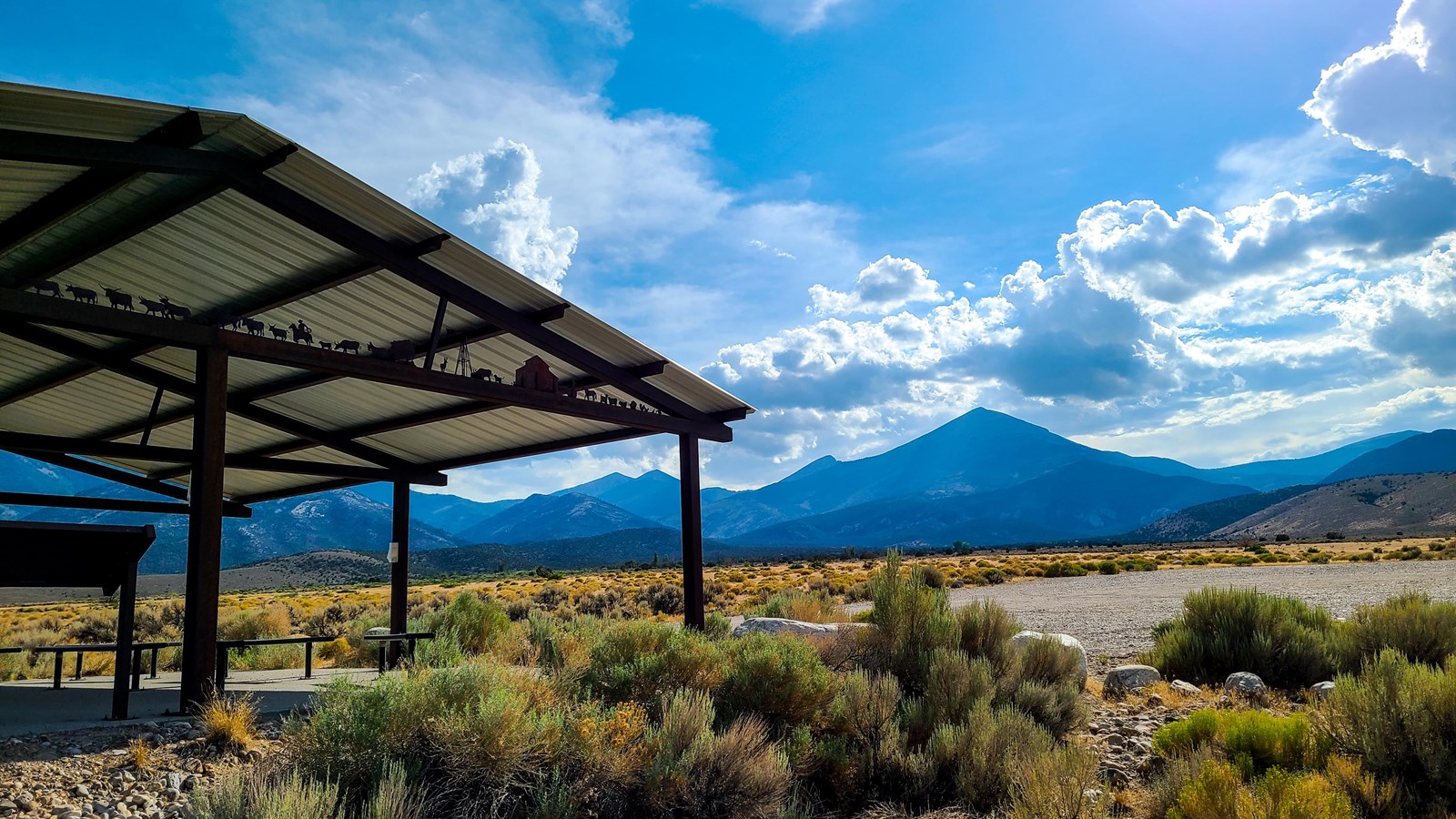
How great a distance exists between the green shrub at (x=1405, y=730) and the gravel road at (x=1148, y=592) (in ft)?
18.6

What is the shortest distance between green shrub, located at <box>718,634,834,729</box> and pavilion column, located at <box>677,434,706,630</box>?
4.15 metres

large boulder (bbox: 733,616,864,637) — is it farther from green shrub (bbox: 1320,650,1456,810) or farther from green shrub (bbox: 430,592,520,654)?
green shrub (bbox: 1320,650,1456,810)

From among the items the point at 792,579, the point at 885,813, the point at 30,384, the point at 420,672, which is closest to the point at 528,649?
the point at 420,672

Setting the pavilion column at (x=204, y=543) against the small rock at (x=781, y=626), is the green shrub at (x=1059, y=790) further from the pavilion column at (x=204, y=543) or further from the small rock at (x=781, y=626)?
the pavilion column at (x=204, y=543)

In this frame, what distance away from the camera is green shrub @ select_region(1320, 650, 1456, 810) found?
6.18 meters

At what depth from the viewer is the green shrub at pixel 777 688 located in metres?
8.17

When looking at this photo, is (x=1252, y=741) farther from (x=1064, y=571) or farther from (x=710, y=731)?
(x=1064, y=571)

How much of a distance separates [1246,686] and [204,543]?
35.3ft

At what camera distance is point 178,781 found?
6.32 metres

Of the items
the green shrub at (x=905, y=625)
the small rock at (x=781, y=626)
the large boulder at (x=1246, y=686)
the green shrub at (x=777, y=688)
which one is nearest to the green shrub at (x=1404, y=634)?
the large boulder at (x=1246, y=686)

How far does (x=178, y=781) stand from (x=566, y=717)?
2.76 metres

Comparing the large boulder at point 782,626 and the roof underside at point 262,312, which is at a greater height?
the roof underside at point 262,312

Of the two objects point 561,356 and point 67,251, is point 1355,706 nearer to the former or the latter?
point 561,356

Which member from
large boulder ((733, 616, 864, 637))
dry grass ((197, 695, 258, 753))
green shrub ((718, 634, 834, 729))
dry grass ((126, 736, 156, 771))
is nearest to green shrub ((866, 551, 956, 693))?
green shrub ((718, 634, 834, 729))
